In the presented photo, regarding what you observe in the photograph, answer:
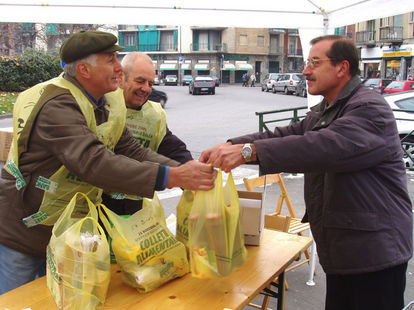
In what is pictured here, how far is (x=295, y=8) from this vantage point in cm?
603

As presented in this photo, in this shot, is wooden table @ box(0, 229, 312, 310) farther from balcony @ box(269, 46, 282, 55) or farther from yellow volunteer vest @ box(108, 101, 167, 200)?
balcony @ box(269, 46, 282, 55)

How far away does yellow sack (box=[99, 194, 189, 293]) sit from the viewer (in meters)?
1.85

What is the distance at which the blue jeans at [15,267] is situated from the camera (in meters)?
2.01

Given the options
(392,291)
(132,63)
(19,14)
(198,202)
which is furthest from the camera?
(19,14)

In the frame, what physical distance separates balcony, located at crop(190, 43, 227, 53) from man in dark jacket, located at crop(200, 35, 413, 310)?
52.3 meters

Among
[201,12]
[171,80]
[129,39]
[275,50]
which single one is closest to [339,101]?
[201,12]

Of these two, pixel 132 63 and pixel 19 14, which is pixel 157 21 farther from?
pixel 132 63

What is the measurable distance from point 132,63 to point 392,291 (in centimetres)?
199

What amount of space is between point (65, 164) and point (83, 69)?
0.46 metres

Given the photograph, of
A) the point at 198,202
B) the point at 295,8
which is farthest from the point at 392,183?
the point at 295,8

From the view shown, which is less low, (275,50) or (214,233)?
(275,50)

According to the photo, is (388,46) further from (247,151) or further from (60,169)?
(60,169)

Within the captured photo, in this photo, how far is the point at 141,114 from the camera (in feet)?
9.40

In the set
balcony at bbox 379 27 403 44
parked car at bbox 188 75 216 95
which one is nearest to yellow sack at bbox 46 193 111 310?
parked car at bbox 188 75 216 95
